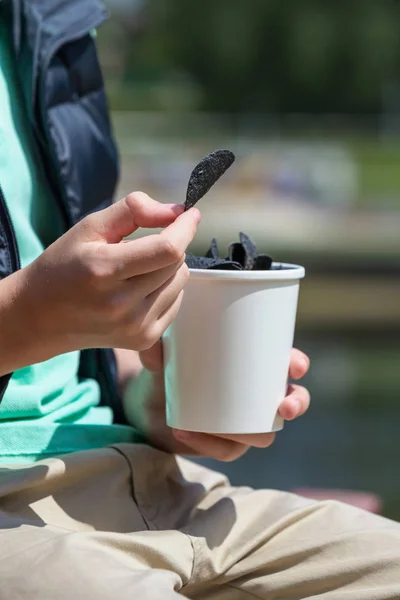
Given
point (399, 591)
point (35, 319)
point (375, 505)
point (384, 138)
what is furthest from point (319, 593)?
point (384, 138)

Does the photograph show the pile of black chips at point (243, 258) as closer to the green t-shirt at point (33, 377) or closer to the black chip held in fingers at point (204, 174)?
the black chip held in fingers at point (204, 174)

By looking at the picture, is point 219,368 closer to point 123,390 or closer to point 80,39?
point 123,390

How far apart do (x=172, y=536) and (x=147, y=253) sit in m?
0.38

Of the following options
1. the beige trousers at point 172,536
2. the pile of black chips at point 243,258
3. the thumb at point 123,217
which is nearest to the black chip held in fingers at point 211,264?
the pile of black chips at point 243,258

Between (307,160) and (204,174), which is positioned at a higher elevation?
(204,174)

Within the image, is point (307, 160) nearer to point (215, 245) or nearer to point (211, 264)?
point (215, 245)

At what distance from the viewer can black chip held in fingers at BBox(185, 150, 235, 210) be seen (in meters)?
0.99

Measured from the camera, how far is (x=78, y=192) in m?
1.34

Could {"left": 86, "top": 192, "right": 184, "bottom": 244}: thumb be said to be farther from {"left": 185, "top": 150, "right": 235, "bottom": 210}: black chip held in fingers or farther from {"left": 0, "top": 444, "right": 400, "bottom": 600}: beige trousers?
{"left": 0, "top": 444, "right": 400, "bottom": 600}: beige trousers

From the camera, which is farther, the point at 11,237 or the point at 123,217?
the point at 11,237

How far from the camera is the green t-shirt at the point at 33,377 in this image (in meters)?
1.14

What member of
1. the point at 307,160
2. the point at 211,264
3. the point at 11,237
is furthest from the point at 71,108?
the point at 307,160

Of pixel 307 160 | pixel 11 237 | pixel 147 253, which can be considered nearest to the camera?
pixel 147 253

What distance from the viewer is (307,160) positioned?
14688 millimetres
